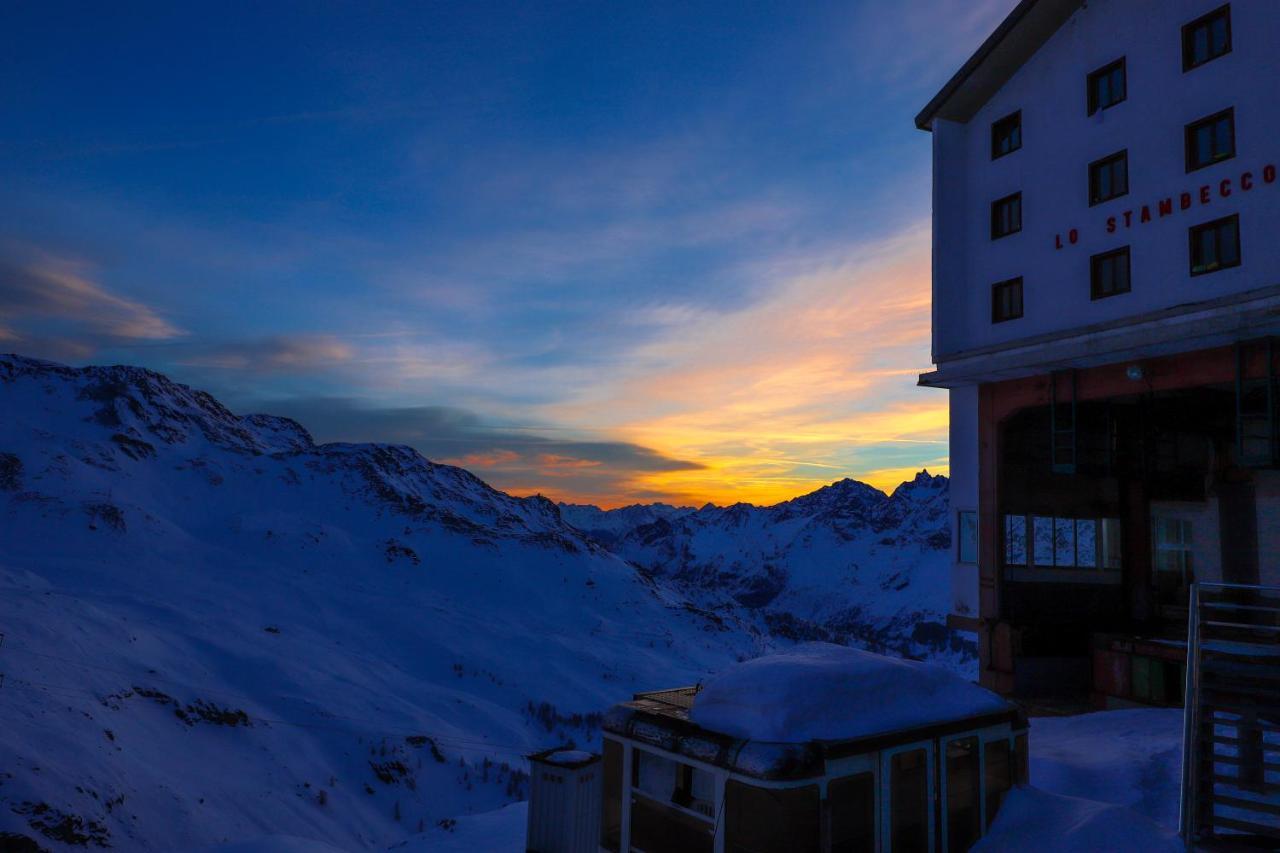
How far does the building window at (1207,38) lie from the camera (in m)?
18.6

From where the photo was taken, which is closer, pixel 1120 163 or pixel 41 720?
pixel 1120 163

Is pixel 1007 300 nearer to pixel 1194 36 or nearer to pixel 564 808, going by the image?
pixel 1194 36

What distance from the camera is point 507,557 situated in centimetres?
10738

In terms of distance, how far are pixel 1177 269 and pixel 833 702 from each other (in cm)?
1658

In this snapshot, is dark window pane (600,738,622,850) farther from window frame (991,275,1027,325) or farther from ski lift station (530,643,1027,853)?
window frame (991,275,1027,325)

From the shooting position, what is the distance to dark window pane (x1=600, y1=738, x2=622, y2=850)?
32.9 ft

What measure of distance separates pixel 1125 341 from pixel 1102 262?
2.71m

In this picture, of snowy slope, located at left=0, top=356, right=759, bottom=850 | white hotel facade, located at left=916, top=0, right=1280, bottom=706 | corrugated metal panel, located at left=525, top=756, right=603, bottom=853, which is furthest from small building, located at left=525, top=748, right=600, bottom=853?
snowy slope, located at left=0, top=356, right=759, bottom=850

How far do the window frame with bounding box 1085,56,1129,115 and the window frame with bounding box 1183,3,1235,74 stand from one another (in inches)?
61.0

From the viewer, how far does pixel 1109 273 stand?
2106 centimetres

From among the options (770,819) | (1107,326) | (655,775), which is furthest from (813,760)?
(1107,326)

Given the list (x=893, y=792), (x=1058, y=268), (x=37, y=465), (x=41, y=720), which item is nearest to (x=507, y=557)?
(x=37, y=465)

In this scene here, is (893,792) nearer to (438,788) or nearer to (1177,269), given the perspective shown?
(1177,269)

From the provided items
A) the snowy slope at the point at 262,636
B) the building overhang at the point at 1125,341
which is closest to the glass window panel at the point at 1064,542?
the building overhang at the point at 1125,341
